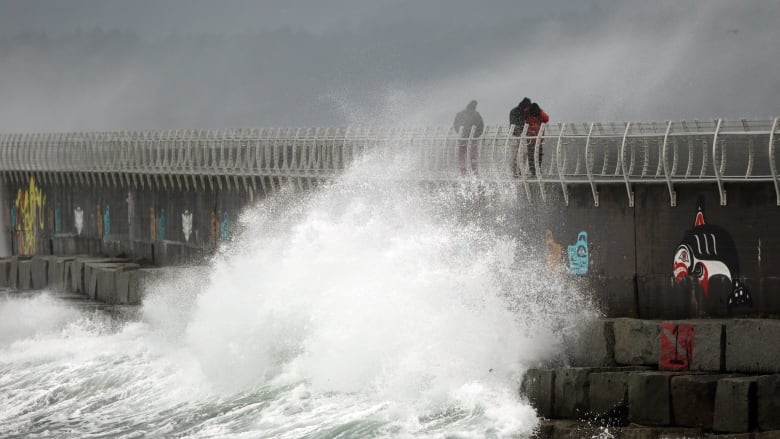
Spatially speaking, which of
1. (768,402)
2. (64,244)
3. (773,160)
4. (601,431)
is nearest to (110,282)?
(64,244)

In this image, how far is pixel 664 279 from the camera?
19.4 m

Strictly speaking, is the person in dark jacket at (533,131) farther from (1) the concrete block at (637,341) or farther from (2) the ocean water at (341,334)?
(1) the concrete block at (637,341)

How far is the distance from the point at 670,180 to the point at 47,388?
1276cm

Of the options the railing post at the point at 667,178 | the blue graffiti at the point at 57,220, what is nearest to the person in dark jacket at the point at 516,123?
the railing post at the point at 667,178

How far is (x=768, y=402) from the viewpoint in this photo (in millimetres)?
16328

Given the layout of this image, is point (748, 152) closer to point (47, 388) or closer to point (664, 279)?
point (664, 279)

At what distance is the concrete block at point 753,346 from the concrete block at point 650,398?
750mm

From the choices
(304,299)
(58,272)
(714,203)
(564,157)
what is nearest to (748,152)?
(714,203)

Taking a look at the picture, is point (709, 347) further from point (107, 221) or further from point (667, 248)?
point (107, 221)

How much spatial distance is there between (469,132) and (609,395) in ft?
25.7

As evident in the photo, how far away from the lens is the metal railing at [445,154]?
18953 mm

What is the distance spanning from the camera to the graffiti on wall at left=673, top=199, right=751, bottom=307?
60.4 feet

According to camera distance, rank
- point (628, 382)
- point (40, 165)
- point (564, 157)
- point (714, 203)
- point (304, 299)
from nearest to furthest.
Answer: point (628, 382) → point (714, 203) → point (564, 157) → point (304, 299) → point (40, 165)

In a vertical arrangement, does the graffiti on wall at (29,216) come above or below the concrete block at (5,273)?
above
